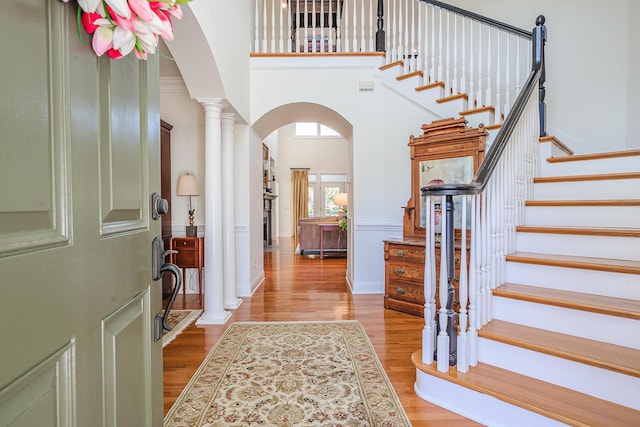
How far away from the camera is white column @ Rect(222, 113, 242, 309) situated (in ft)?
10.9

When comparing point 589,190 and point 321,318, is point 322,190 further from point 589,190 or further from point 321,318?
point 589,190

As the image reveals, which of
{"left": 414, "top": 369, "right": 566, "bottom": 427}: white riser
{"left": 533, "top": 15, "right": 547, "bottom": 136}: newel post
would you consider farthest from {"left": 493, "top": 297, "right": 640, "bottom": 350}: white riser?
{"left": 533, "top": 15, "right": 547, "bottom": 136}: newel post

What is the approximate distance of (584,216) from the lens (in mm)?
2156

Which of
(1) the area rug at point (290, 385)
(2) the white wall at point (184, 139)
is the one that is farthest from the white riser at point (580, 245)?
(2) the white wall at point (184, 139)

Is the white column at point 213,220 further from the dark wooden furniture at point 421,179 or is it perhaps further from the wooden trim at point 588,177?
the wooden trim at point 588,177

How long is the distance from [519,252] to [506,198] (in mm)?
453

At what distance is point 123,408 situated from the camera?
75cm

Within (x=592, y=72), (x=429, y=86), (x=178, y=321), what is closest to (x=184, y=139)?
(x=178, y=321)

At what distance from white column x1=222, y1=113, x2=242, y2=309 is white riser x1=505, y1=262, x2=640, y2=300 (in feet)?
8.35

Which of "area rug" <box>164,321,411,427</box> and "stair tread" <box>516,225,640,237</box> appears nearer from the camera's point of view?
"area rug" <box>164,321,411,427</box>

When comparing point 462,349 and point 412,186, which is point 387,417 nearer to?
point 462,349

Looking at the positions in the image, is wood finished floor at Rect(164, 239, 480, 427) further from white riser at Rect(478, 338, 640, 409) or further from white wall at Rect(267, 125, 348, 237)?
white wall at Rect(267, 125, 348, 237)

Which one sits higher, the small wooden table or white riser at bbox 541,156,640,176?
white riser at bbox 541,156,640,176

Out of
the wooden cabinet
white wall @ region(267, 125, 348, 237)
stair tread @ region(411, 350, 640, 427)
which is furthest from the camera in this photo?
white wall @ region(267, 125, 348, 237)
